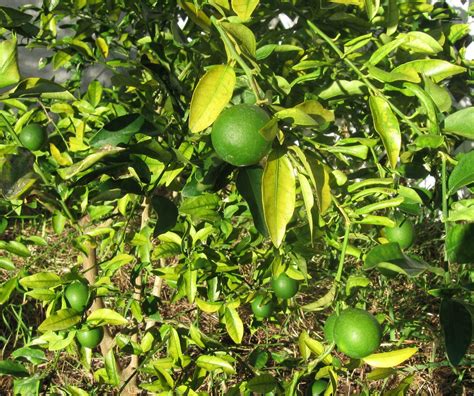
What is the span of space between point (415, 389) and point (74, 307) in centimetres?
144

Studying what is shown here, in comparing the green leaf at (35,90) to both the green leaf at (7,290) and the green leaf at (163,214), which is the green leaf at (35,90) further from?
the green leaf at (7,290)

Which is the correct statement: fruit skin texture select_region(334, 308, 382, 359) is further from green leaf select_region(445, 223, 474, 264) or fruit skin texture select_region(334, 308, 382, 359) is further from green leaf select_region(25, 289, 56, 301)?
green leaf select_region(25, 289, 56, 301)

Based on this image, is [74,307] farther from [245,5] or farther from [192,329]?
[245,5]

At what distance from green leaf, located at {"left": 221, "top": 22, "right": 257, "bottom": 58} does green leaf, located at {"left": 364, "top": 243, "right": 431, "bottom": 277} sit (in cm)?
35

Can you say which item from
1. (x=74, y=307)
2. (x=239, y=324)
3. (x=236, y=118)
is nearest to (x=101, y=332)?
(x=74, y=307)

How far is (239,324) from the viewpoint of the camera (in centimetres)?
144

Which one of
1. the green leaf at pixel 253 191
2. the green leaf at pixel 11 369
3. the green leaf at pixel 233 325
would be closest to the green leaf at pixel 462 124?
the green leaf at pixel 253 191

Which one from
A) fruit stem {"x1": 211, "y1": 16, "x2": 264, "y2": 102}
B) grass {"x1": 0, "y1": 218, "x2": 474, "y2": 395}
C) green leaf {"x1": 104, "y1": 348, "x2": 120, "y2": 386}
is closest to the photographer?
fruit stem {"x1": 211, "y1": 16, "x2": 264, "y2": 102}

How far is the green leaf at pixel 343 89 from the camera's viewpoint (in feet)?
3.56

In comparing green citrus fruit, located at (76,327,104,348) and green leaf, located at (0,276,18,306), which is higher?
green leaf, located at (0,276,18,306)

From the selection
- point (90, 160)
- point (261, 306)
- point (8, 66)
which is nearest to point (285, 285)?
point (261, 306)

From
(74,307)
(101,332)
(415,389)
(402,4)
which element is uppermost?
(402,4)

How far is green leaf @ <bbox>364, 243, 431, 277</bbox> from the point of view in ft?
2.75

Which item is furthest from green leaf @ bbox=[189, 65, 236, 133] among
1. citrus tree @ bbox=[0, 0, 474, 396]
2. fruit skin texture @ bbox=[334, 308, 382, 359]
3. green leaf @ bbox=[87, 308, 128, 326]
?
green leaf @ bbox=[87, 308, 128, 326]
